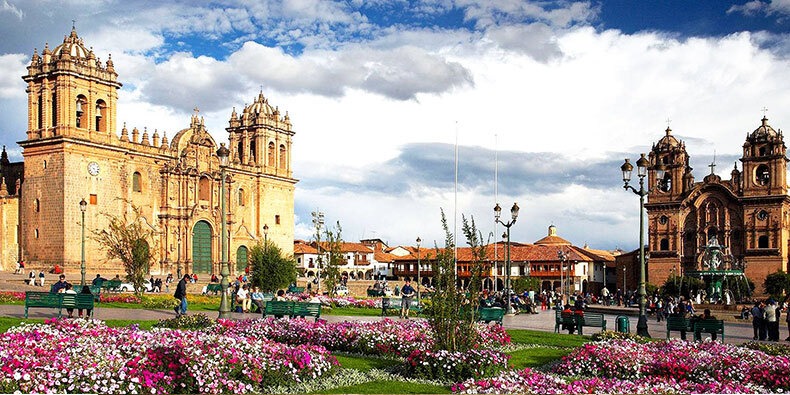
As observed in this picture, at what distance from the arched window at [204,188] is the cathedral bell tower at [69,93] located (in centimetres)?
970

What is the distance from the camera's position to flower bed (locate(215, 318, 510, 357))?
623 inches

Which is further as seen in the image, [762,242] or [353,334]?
[762,242]

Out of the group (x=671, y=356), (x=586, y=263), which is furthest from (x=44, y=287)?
(x=586, y=263)

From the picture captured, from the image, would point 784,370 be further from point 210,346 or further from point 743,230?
point 743,230

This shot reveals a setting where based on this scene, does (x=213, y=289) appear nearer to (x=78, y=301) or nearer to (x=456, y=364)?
(x=78, y=301)

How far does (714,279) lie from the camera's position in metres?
46.5

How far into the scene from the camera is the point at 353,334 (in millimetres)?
16594

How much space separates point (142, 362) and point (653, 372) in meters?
8.29

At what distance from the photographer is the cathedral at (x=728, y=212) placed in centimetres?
6969

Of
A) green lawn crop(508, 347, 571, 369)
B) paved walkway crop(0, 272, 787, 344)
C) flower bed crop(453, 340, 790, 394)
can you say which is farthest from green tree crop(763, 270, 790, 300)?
flower bed crop(453, 340, 790, 394)

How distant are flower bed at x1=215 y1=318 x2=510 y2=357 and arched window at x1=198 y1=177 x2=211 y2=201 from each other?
1663 inches

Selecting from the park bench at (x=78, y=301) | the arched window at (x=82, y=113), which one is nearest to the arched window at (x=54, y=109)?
the arched window at (x=82, y=113)

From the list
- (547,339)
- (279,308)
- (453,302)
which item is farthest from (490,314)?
(453,302)

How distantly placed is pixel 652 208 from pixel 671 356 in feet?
216
